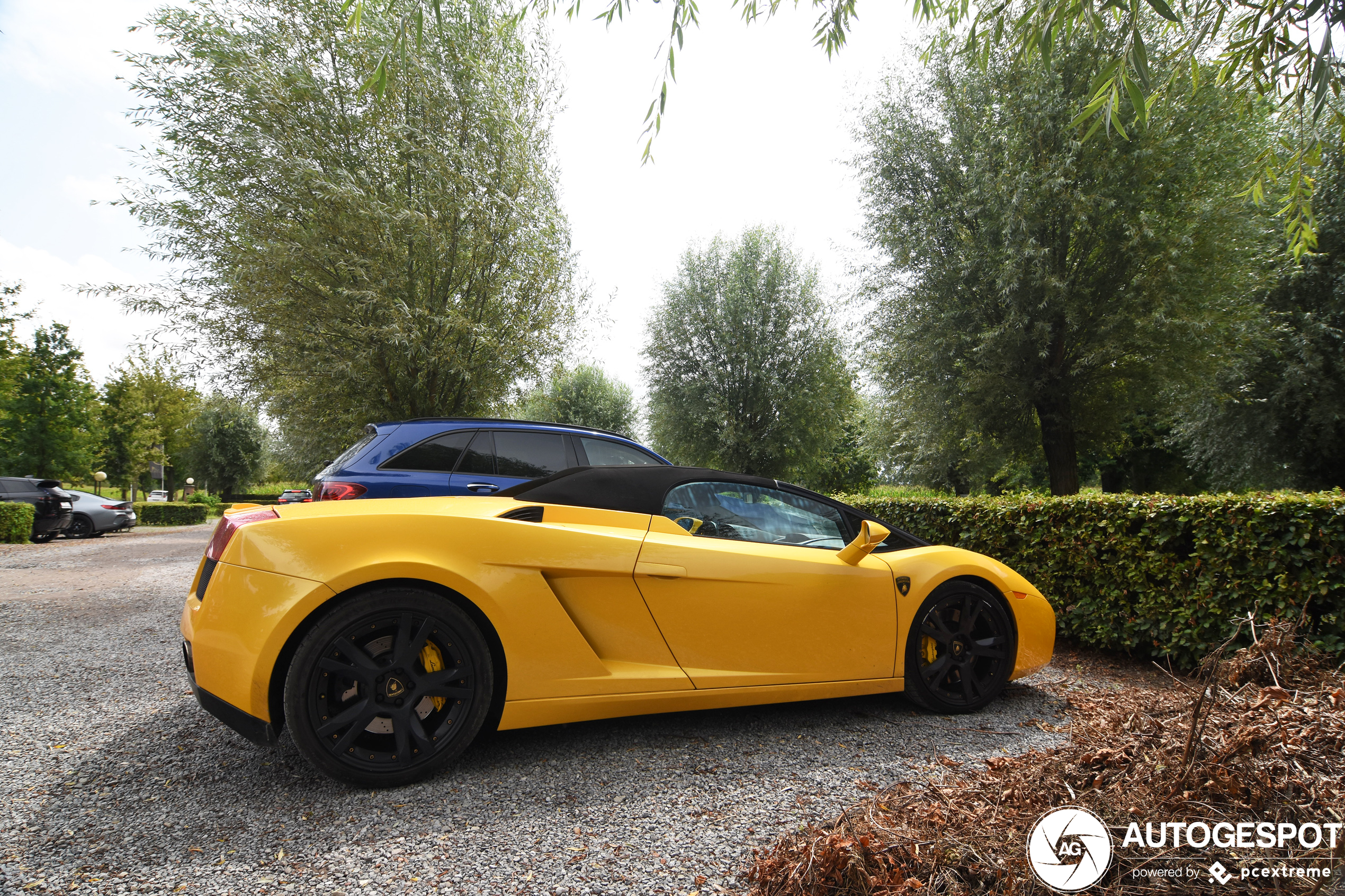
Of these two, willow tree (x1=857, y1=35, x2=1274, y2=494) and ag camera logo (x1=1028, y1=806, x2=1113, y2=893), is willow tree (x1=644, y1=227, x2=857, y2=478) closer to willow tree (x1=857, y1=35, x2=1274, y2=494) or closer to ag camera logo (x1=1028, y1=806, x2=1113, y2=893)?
willow tree (x1=857, y1=35, x2=1274, y2=494)

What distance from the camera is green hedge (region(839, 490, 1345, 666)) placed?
3.65 m

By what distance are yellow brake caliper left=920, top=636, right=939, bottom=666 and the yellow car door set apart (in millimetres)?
251

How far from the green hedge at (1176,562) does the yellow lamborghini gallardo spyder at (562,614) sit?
168cm

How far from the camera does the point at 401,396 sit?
1159 cm

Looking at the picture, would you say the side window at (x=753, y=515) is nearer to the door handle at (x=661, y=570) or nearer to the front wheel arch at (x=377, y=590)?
the door handle at (x=661, y=570)

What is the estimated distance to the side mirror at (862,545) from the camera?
123 inches

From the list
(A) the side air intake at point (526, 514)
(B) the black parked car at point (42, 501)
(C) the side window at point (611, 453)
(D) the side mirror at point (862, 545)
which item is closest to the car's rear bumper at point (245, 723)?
(A) the side air intake at point (526, 514)

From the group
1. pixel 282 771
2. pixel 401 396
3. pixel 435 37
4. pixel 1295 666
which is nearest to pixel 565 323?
pixel 401 396

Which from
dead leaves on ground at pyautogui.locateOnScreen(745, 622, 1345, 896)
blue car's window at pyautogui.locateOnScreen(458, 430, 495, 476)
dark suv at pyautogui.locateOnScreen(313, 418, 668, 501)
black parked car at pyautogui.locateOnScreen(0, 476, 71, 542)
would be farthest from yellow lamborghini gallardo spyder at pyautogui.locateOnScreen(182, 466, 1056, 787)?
black parked car at pyautogui.locateOnScreen(0, 476, 71, 542)

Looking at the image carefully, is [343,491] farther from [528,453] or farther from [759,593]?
[759,593]

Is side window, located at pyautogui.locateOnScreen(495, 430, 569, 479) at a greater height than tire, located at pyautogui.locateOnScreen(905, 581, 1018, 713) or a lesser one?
greater

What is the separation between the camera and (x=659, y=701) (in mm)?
2752

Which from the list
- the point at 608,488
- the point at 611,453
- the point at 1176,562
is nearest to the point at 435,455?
the point at 611,453

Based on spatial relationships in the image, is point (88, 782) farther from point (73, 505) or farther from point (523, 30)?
point (73, 505)
